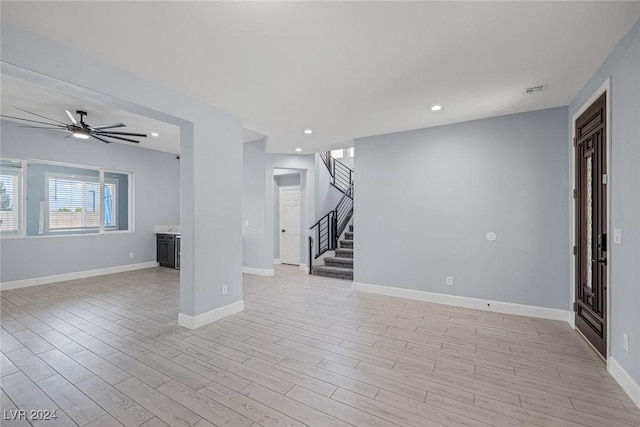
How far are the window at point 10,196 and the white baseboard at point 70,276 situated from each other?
936mm

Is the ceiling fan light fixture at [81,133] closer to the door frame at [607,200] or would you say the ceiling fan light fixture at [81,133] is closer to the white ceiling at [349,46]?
the white ceiling at [349,46]

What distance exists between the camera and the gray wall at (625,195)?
2084 mm

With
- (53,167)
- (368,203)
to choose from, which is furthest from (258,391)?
(53,167)

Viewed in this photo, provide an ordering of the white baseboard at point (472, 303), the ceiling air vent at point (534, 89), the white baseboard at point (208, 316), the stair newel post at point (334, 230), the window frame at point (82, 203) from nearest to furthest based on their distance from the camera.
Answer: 1. the ceiling air vent at point (534, 89)
2. the white baseboard at point (208, 316)
3. the white baseboard at point (472, 303)
4. the window frame at point (82, 203)
5. the stair newel post at point (334, 230)

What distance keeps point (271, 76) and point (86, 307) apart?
4.27 meters

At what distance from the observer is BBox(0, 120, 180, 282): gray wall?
5.09 metres

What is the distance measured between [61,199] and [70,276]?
1608mm

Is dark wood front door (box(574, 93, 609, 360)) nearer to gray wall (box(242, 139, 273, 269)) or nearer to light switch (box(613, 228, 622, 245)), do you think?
light switch (box(613, 228, 622, 245))

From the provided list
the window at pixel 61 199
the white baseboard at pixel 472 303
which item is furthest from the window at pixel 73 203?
the white baseboard at pixel 472 303

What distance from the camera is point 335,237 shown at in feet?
24.2

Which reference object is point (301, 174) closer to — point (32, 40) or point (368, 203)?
point (368, 203)

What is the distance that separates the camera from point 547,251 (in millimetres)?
3809

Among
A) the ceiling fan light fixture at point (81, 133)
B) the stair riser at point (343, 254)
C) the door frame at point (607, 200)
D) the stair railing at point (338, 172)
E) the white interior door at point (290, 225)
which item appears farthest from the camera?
the stair railing at point (338, 172)

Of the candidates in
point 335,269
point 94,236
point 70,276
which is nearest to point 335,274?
point 335,269
